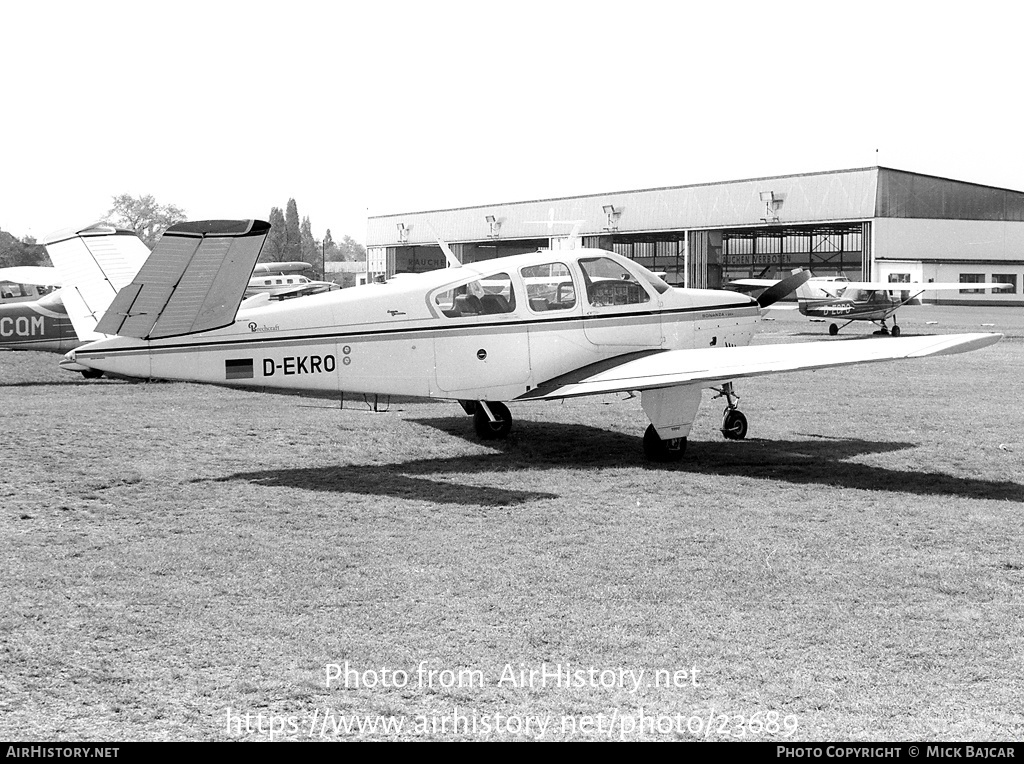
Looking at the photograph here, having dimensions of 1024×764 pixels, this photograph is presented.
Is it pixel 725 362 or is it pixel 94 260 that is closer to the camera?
pixel 725 362

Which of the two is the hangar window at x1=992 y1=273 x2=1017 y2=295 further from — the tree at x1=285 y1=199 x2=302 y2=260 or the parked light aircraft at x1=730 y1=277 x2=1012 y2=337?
the tree at x1=285 y1=199 x2=302 y2=260

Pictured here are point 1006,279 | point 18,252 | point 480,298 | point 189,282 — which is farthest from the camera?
point 18,252

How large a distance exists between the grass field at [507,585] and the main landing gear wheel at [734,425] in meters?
0.22

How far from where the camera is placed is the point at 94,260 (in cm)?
1455

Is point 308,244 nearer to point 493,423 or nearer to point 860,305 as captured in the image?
point 860,305

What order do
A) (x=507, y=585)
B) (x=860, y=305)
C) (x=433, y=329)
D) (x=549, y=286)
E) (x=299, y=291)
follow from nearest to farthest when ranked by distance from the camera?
1. (x=507, y=585)
2. (x=433, y=329)
3. (x=549, y=286)
4. (x=860, y=305)
5. (x=299, y=291)

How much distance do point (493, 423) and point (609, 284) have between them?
2.33 metres

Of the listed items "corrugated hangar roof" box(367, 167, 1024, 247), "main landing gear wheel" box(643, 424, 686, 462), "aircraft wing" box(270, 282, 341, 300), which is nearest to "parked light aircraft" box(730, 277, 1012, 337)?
"aircraft wing" box(270, 282, 341, 300)

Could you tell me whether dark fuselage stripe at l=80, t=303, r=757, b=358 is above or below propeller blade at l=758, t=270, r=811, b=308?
below

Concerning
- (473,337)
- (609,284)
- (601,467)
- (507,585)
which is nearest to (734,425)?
(609,284)

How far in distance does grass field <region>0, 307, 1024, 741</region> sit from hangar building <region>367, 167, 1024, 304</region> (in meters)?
46.3

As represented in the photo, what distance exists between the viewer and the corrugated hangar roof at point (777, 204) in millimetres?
63125

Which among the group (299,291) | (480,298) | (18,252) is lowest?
(480,298)

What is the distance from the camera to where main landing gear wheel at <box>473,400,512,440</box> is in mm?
13312
